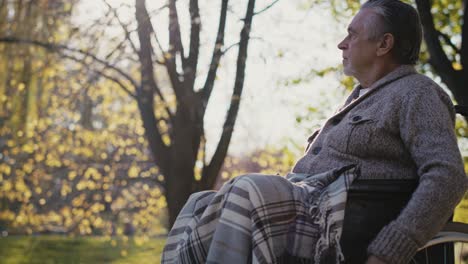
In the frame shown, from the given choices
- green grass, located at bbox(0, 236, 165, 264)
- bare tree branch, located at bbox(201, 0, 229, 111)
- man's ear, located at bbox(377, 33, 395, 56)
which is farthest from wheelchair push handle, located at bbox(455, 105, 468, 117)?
green grass, located at bbox(0, 236, 165, 264)

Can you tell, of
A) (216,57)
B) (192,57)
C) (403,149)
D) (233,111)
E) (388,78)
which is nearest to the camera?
(403,149)

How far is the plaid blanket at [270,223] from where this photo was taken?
191 cm

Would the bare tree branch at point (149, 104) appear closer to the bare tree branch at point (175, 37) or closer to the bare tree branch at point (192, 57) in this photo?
the bare tree branch at point (175, 37)

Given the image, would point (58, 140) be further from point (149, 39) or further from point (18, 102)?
point (149, 39)

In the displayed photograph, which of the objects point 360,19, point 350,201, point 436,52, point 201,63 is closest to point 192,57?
point 201,63

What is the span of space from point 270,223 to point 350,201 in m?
0.26

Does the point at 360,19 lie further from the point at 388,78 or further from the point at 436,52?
the point at 436,52

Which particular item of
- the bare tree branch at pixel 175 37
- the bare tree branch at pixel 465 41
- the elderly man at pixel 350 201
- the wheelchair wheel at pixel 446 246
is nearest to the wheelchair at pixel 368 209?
the elderly man at pixel 350 201

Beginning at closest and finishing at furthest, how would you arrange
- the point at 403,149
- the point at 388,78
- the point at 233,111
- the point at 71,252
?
the point at 403,149, the point at 388,78, the point at 233,111, the point at 71,252

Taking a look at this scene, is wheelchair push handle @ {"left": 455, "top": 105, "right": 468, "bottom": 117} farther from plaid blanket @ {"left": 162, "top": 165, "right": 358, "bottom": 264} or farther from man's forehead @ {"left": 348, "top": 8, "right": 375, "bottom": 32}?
plaid blanket @ {"left": 162, "top": 165, "right": 358, "bottom": 264}

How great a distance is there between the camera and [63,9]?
7031 mm

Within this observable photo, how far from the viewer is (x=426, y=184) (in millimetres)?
1964

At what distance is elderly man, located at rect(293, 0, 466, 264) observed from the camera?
6.42ft

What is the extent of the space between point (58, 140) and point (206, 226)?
11.5m
